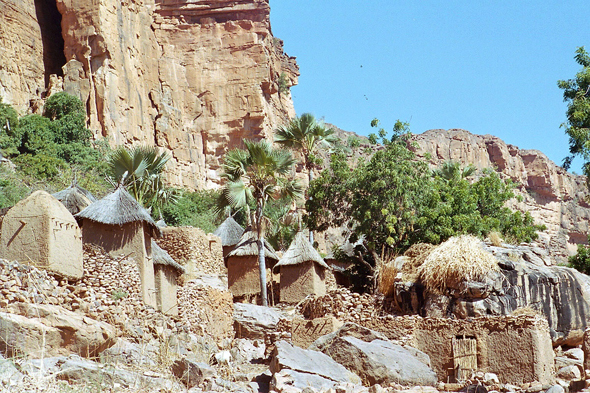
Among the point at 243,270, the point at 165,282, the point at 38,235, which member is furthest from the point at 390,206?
the point at 38,235

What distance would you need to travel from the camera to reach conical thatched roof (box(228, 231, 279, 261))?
22969mm

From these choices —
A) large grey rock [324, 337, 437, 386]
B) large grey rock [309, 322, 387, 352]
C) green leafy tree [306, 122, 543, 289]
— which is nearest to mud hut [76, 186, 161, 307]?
large grey rock [309, 322, 387, 352]

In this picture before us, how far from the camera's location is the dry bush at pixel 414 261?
15.4 metres

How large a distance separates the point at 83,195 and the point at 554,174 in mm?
69308

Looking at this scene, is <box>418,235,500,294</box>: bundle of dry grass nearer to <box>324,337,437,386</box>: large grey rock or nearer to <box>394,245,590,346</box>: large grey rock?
<box>394,245,590,346</box>: large grey rock

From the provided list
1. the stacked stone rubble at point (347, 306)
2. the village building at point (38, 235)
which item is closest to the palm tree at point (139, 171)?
the stacked stone rubble at point (347, 306)

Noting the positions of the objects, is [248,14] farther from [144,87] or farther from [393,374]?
[393,374]

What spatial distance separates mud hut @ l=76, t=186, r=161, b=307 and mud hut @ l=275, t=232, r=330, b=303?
21.5 feet

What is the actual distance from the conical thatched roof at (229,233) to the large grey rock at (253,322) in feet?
22.0

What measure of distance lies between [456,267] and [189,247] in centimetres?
867

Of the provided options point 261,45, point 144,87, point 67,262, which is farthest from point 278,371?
point 261,45

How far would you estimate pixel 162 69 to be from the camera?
51406 mm

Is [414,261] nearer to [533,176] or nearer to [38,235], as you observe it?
[38,235]

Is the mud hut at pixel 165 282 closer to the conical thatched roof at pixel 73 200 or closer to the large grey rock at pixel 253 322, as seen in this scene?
the large grey rock at pixel 253 322
